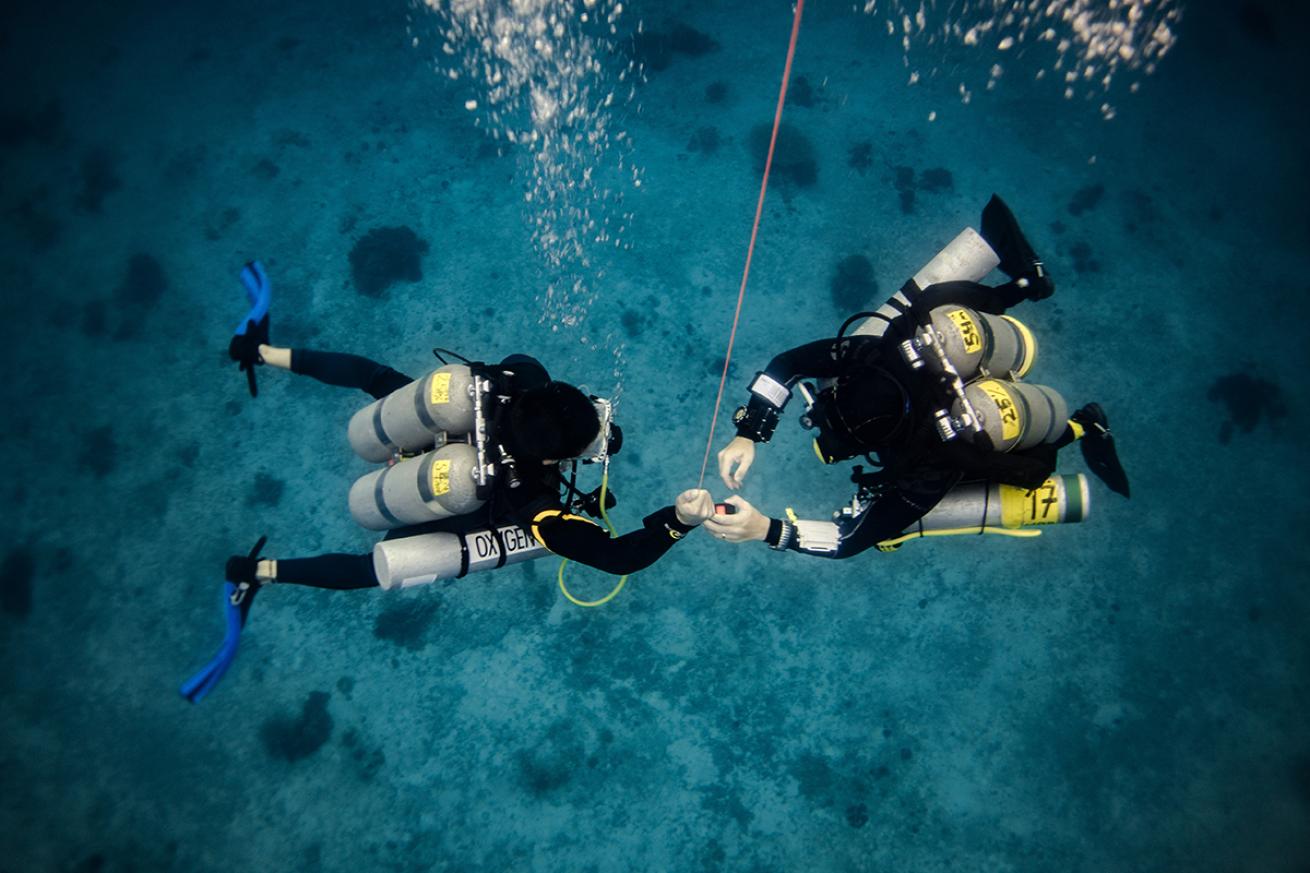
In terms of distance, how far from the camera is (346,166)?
6711 mm

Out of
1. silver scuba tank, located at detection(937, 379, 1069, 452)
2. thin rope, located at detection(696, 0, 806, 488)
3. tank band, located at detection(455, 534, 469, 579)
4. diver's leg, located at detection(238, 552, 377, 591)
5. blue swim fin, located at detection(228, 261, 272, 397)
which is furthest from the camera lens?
thin rope, located at detection(696, 0, 806, 488)

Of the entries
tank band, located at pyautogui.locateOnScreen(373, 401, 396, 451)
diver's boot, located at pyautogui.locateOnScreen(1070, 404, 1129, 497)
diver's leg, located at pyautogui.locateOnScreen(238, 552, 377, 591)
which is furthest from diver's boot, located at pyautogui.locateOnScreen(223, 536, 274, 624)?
diver's boot, located at pyautogui.locateOnScreen(1070, 404, 1129, 497)

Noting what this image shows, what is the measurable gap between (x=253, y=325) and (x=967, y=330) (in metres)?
5.59

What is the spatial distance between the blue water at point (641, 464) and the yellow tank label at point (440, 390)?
2113mm

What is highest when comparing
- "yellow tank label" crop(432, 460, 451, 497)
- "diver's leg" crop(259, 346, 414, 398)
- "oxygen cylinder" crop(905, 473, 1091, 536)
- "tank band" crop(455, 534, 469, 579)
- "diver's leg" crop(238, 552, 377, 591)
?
"oxygen cylinder" crop(905, 473, 1091, 536)

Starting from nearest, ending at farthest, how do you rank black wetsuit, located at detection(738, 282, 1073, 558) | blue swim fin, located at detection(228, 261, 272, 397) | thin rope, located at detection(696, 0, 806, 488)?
black wetsuit, located at detection(738, 282, 1073, 558), blue swim fin, located at detection(228, 261, 272, 397), thin rope, located at detection(696, 0, 806, 488)

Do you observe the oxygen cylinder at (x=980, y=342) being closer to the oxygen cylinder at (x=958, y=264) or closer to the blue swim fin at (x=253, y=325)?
the oxygen cylinder at (x=958, y=264)

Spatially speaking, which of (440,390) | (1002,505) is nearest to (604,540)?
(440,390)

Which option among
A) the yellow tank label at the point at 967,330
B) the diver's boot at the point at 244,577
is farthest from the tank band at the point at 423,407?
the yellow tank label at the point at 967,330

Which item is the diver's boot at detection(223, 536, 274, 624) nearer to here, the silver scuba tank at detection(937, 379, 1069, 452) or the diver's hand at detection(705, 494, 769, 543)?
the diver's hand at detection(705, 494, 769, 543)

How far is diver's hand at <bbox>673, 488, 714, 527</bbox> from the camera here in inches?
146

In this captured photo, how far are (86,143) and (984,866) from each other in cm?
1108

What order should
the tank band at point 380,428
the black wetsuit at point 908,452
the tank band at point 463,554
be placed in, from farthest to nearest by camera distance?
the tank band at point 463,554 → the tank band at point 380,428 → the black wetsuit at point 908,452

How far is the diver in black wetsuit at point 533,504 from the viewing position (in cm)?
370
